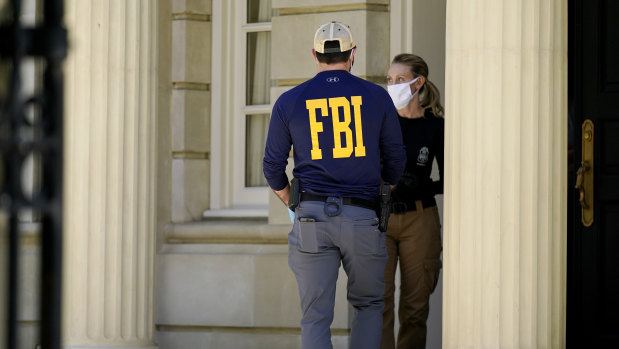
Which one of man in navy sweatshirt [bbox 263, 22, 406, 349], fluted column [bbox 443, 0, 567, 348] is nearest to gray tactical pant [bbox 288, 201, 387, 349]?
man in navy sweatshirt [bbox 263, 22, 406, 349]

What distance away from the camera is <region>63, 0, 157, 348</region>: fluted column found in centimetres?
720

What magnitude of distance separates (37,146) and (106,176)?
5.07m

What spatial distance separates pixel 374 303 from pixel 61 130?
362 cm

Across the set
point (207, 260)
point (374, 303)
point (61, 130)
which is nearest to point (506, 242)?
point (374, 303)

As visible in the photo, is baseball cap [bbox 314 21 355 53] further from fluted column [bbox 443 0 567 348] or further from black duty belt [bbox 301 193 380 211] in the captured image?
fluted column [bbox 443 0 567 348]
